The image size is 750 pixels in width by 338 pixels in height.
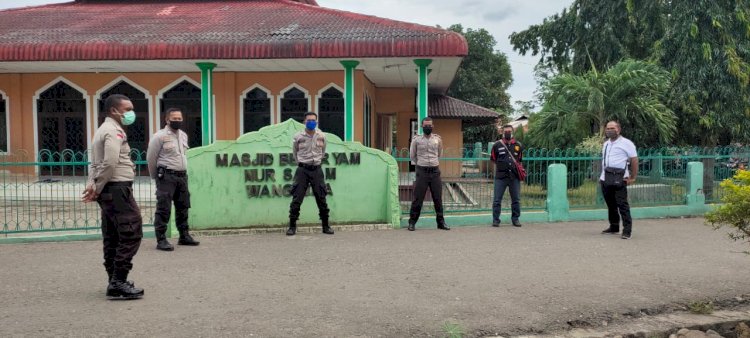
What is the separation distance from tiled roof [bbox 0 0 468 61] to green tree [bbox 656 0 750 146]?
6265 mm

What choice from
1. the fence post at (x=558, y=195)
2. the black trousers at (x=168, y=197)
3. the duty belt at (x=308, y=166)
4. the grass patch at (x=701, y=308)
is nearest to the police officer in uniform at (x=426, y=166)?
the duty belt at (x=308, y=166)

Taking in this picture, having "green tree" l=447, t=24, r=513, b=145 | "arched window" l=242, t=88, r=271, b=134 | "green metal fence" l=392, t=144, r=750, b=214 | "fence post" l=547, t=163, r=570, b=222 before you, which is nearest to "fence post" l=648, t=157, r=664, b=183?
"green metal fence" l=392, t=144, r=750, b=214

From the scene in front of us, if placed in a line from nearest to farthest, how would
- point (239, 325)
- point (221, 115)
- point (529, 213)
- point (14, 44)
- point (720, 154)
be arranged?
point (239, 325), point (529, 213), point (720, 154), point (14, 44), point (221, 115)

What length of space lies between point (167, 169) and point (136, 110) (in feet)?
32.4

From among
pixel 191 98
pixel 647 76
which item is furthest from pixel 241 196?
pixel 647 76

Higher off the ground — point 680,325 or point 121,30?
point 121,30

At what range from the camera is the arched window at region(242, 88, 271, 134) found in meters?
14.9

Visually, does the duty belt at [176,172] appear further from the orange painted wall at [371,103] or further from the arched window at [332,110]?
the arched window at [332,110]

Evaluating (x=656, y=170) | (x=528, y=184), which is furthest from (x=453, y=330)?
(x=656, y=170)

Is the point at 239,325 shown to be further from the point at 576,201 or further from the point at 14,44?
the point at 14,44

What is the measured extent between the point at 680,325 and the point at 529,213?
14.0ft

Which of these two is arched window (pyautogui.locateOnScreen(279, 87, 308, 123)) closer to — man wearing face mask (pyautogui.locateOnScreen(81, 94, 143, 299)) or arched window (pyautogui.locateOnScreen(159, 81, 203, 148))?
arched window (pyautogui.locateOnScreen(159, 81, 203, 148))

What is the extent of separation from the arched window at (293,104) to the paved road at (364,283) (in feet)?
26.4

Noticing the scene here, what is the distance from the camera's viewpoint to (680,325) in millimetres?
3977
